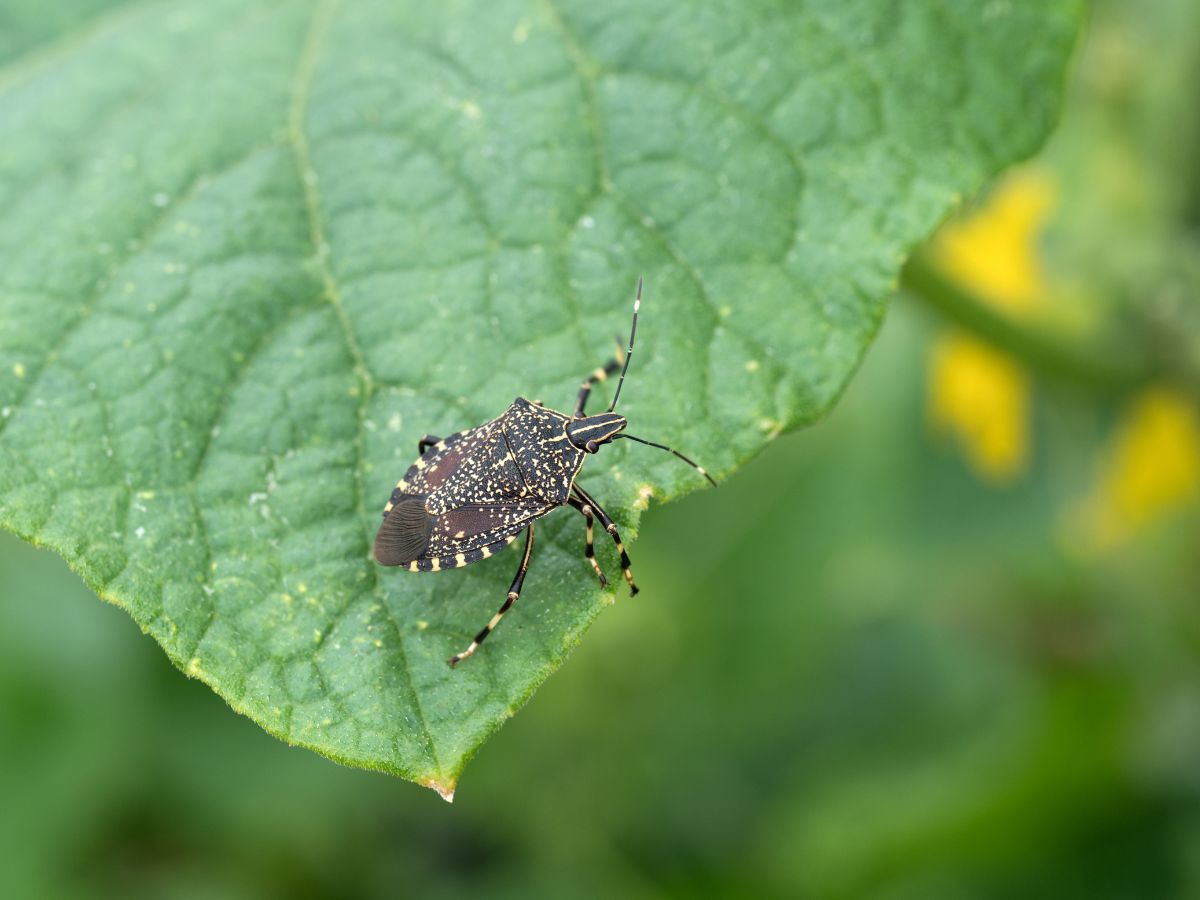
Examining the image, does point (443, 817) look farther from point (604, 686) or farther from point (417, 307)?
point (417, 307)

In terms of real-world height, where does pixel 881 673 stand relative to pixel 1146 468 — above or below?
below

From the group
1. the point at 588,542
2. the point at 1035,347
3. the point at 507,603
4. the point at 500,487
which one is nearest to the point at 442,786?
the point at 507,603

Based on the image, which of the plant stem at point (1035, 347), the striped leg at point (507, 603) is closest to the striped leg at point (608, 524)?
the striped leg at point (507, 603)

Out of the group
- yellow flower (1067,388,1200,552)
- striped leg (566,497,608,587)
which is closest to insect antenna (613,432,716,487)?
striped leg (566,497,608,587)

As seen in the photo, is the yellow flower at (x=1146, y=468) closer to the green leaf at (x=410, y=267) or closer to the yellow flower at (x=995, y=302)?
the yellow flower at (x=995, y=302)

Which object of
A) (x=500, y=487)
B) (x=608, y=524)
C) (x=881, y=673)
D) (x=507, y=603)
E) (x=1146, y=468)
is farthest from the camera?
(x=881, y=673)

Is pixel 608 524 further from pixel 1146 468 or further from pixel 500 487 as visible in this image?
pixel 1146 468

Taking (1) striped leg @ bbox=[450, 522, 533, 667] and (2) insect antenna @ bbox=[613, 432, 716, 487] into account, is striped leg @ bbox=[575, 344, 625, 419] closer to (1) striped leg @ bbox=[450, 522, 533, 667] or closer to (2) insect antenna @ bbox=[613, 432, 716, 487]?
(2) insect antenna @ bbox=[613, 432, 716, 487]
